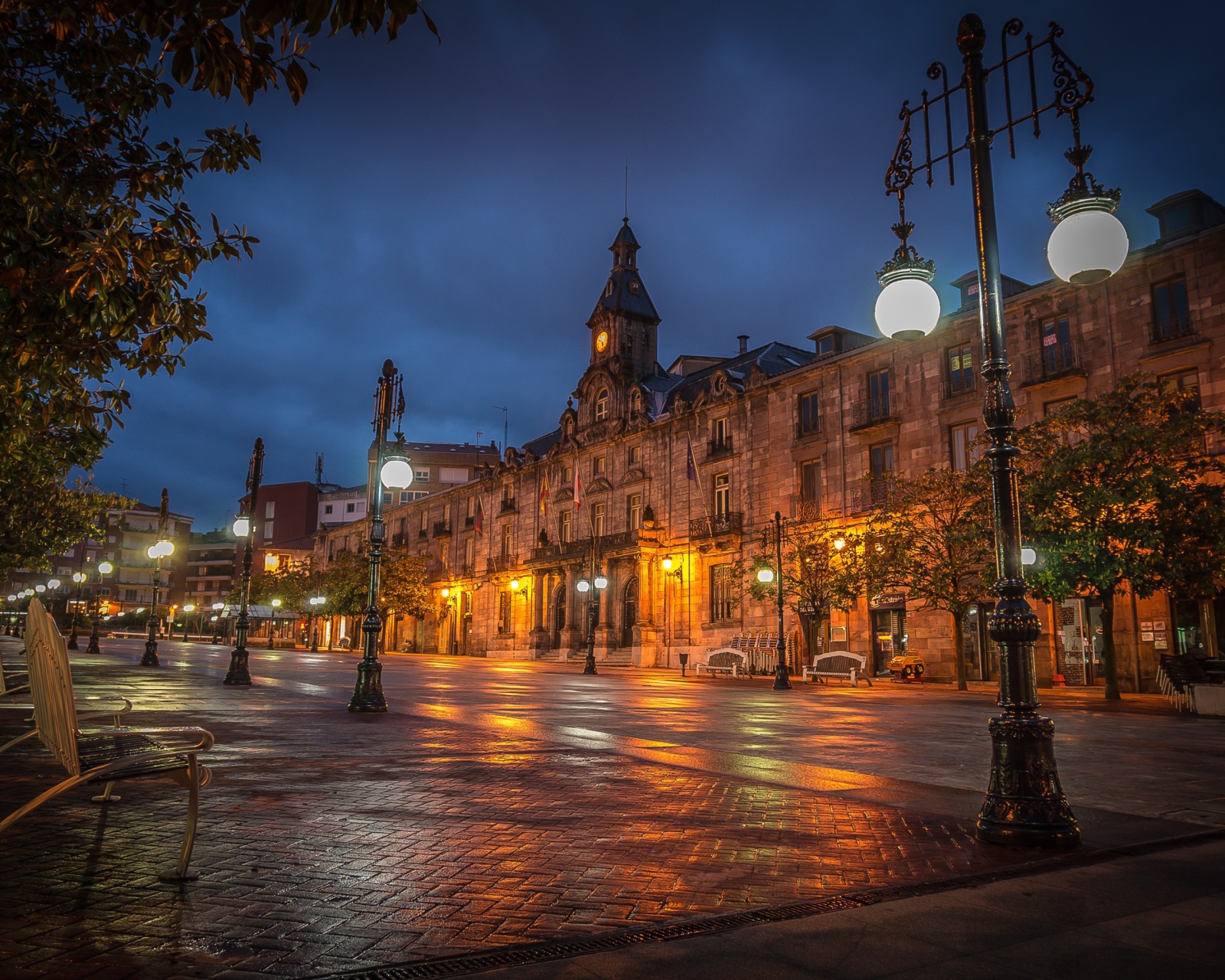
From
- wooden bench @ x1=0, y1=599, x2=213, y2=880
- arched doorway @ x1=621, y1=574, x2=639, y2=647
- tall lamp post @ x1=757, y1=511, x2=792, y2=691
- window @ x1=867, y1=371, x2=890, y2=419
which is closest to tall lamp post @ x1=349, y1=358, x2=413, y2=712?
wooden bench @ x1=0, y1=599, x2=213, y2=880

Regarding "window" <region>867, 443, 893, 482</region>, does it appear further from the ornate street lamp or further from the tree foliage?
the ornate street lamp

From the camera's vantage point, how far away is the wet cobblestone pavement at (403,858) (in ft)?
11.1

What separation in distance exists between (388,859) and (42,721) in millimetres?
1754

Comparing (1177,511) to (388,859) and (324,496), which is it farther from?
(324,496)

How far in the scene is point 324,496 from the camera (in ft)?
319

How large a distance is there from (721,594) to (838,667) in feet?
34.0

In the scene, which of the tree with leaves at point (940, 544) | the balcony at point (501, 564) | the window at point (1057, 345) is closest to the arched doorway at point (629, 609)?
the balcony at point (501, 564)

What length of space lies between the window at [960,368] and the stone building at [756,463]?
0.08 meters

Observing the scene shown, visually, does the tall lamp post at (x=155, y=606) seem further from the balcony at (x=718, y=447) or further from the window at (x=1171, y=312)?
the window at (x=1171, y=312)

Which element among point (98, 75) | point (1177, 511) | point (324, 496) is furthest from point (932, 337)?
point (324, 496)

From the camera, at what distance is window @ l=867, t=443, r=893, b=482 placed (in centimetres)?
3244

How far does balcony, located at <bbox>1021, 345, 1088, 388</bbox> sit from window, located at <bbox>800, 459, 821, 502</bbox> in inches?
365

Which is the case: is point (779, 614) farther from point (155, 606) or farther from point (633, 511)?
point (633, 511)

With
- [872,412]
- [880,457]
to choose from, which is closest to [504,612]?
[880,457]
